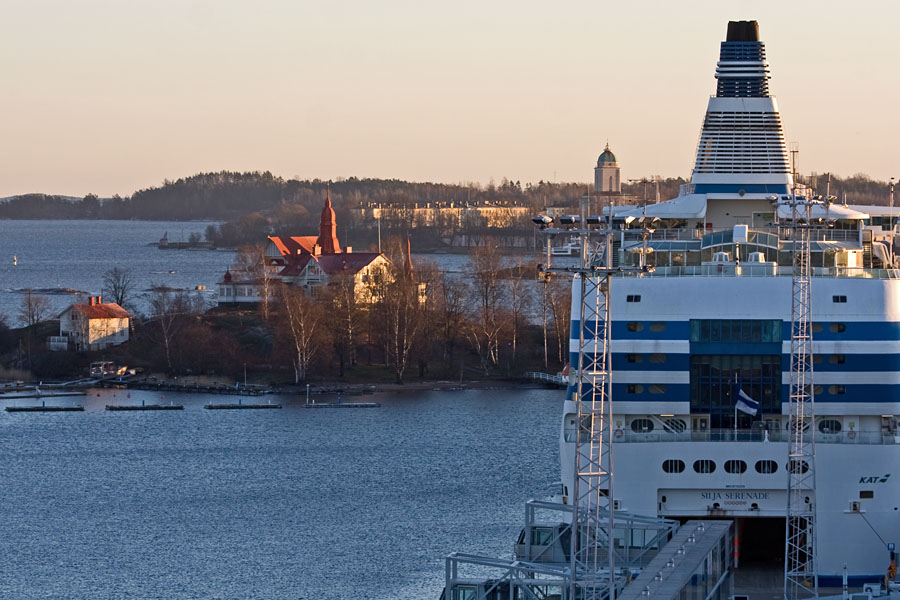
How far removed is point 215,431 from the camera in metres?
75.2

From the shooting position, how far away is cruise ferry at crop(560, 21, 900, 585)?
35.2 meters

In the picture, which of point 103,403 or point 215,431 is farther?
point 103,403

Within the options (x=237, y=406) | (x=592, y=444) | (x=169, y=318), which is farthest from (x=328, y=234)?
(x=592, y=444)

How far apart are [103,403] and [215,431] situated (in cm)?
1071

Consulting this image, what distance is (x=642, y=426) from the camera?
37.2 meters

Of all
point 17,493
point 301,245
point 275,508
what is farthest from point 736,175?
point 301,245

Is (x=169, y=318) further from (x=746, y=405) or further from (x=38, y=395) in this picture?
(x=746, y=405)

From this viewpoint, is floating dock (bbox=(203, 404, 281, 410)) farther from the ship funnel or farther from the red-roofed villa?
the ship funnel

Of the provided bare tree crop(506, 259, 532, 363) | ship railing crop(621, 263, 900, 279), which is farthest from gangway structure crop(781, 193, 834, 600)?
bare tree crop(506, 259, 532, 363)

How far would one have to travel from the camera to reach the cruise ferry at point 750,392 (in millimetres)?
35188

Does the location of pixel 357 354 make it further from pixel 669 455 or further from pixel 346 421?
pixel 669 455

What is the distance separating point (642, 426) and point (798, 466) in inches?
141

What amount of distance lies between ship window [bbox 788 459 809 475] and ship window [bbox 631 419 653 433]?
317 centimetres

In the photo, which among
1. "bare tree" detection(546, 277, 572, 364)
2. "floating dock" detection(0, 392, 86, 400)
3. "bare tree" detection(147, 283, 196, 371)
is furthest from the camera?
"bare tree" detection(147, 283, 196, 371)
